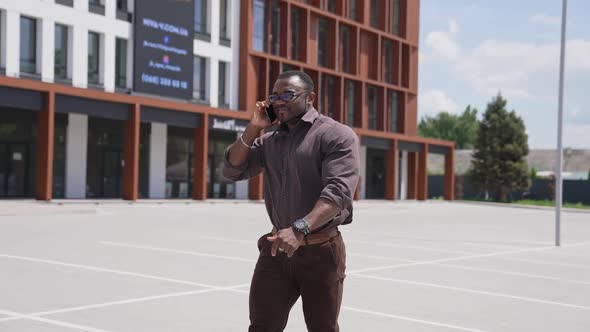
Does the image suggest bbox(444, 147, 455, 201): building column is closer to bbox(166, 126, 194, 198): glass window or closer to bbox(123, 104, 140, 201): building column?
bbox(166, 126, 194, 198): glass window

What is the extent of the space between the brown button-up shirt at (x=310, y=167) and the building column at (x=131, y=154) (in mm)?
29691

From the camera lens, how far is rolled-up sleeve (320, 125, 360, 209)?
3.95 meters

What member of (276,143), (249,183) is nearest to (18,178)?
(249,183)

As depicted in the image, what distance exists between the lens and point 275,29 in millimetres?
45156

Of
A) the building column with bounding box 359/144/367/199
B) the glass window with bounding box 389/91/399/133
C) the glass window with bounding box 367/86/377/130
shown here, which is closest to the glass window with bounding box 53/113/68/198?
the building column with bounding box 359/144/367/199

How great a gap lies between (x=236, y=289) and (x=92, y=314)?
223 cm

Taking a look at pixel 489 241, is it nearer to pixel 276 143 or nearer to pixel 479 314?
pixel 479 314

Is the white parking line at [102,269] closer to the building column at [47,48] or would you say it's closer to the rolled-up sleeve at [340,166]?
the rolled-up sleeve at [340,166]

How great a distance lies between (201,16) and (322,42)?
10183mm

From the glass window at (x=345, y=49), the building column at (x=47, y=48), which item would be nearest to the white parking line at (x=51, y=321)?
the building column at (x=47, y=48)

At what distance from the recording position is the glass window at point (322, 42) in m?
48.6

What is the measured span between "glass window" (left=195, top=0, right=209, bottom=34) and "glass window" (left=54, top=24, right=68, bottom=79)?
8.41 meters

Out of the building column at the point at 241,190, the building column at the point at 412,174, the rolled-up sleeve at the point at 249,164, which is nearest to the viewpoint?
the rolled-up sleeve at the point at 249,164

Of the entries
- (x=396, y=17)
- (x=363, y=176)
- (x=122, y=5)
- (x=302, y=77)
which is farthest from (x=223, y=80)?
(x=302, y=77)
